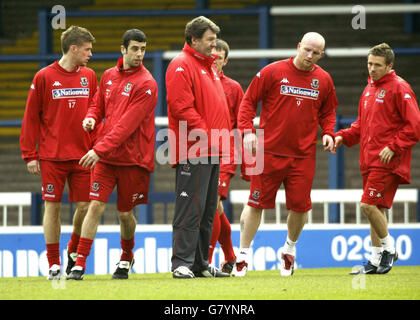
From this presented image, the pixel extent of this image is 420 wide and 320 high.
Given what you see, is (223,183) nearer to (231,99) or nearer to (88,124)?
→ (231,99)

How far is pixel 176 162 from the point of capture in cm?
615

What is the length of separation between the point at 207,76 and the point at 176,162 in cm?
68

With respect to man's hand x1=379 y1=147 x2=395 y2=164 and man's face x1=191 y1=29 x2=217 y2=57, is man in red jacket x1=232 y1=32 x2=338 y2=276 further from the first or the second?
man's face x1=191 y1=29 x2=217 y2=57

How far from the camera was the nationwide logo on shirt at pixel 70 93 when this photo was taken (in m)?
6.74

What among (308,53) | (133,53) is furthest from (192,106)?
(308,53)

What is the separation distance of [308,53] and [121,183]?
5.83 feet

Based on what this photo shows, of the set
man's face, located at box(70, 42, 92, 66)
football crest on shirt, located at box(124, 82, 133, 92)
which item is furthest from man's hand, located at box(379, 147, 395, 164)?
man's face, located at box(70, 42, 92, 66)

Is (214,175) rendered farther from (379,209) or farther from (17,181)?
(17,181)

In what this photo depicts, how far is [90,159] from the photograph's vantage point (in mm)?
6125

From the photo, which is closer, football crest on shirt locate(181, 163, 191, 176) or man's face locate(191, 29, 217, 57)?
football crest on shirt locate(181, 163, 191, 176)

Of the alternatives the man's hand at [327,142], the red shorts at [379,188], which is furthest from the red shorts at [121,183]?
the red shorts at [379,188]

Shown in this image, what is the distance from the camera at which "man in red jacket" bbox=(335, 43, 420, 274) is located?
6797 mm

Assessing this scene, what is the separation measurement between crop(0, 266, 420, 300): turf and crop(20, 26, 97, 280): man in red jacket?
903 millimetres
